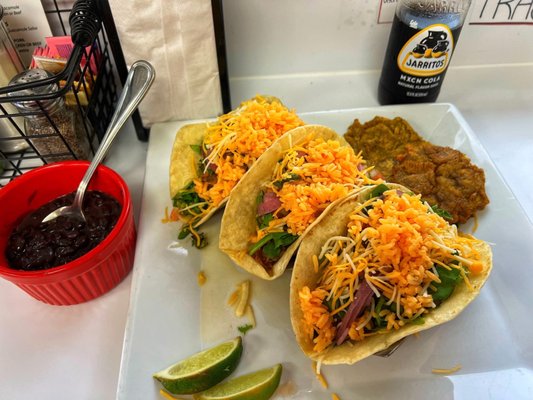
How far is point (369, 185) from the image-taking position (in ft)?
4.14

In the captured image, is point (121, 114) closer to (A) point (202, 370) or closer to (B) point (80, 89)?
(B) point (80, 89)

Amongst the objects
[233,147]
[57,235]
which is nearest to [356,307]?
[233,147]

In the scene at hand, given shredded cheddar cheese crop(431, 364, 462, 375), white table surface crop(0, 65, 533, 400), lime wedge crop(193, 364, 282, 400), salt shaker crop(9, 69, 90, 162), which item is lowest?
white table surface crop(0, 65, 533, 400)

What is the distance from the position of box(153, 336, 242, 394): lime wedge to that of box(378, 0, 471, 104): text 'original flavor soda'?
1250mm

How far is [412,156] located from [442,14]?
0.57m

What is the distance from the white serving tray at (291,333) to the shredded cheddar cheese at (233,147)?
0.36ft

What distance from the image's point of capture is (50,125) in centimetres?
144

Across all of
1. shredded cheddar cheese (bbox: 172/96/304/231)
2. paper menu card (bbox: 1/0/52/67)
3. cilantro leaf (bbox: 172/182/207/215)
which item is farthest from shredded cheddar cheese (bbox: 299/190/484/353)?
paper menu card (bbox: 1/0/52/67)

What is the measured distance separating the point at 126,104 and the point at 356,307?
38.4 inches

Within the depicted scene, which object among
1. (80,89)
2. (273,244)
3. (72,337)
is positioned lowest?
(72,337)

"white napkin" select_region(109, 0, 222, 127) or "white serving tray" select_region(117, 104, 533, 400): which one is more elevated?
"white napkin" select_region(109, 0, 222, 127)

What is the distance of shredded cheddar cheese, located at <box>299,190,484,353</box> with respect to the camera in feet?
3.45

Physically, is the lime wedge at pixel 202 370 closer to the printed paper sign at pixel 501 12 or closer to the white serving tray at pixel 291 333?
the white serving tray at pixel 291 333

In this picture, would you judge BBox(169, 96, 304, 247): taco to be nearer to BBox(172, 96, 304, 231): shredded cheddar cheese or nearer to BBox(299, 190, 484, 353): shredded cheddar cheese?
BBox(172, 96, 304, 231): shredded cheddar cheese
